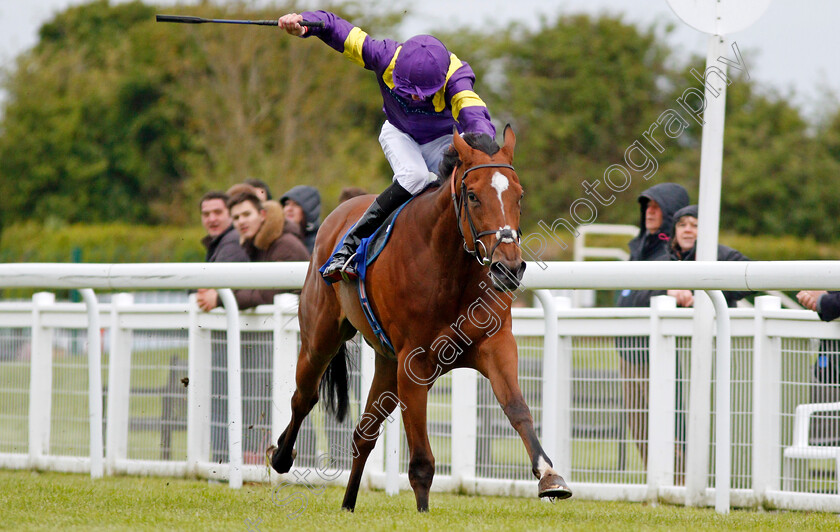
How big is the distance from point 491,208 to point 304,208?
4.06 m

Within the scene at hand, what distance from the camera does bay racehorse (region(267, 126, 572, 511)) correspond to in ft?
13.5

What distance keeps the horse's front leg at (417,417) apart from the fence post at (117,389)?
2.80 metres

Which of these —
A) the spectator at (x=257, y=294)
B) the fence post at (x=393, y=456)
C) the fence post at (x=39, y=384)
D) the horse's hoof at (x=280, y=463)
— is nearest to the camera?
the horse's hoof at (x=280, y=463)

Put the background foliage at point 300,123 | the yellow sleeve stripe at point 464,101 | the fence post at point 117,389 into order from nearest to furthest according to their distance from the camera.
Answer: the yellow sleeve stripe at point 464,101 → the fence post at point 117,389 → the background foliage at point 300,123

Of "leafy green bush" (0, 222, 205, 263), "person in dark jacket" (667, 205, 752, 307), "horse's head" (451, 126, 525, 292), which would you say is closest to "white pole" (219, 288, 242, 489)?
"horse's head" (451, 126, 525, 292)

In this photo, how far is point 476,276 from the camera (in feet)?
14.9

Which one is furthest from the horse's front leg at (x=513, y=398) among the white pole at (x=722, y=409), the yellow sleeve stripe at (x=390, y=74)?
the yellow sleeve stripe at (x=390, y=74)

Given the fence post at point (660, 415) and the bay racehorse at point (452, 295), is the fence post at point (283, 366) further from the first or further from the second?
the fence post at point (660, 415)

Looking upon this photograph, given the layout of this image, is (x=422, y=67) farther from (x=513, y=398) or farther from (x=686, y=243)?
(x=686, y=243)

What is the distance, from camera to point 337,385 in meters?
5.88

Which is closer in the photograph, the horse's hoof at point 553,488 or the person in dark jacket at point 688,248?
the horse's hoof at point 553,488

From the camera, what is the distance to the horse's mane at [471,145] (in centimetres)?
436

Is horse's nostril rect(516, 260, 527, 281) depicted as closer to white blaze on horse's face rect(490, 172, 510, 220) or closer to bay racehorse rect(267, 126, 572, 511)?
bay racehorse rect(267, 126, 572, 511)

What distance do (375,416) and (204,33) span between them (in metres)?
23.3
